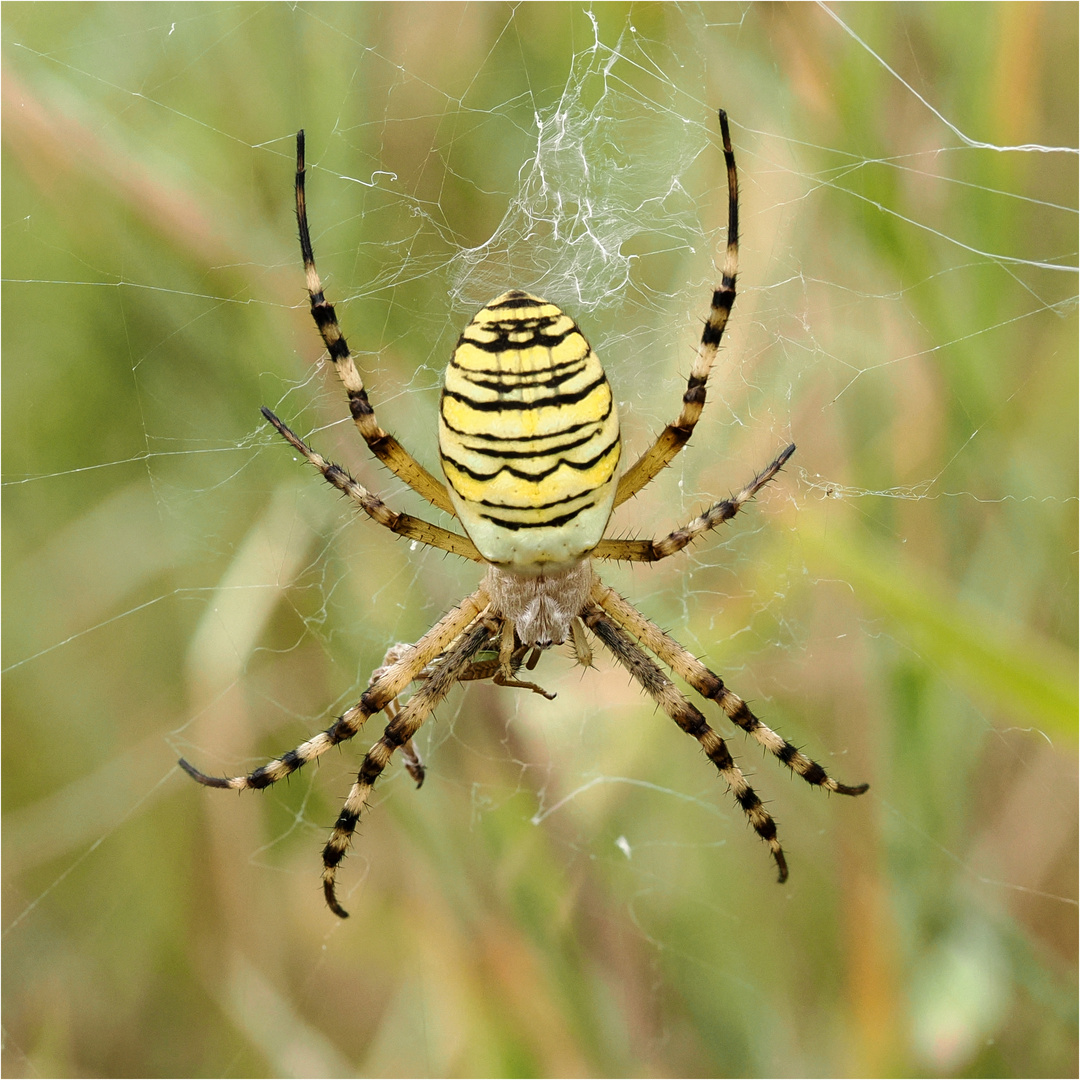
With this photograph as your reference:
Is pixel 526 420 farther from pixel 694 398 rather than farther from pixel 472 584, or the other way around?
pixel 472 584

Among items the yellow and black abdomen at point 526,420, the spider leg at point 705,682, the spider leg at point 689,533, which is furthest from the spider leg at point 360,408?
the spider leg at point 705,682

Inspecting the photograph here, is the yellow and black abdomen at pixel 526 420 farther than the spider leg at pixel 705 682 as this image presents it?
No

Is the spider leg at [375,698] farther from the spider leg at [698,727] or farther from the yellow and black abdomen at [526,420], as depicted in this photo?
the yellow and black abdomen at [526,420]

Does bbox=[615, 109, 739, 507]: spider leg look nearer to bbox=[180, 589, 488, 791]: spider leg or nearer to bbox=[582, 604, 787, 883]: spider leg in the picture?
bbox=[582, 604, 787, 883]: spider leg

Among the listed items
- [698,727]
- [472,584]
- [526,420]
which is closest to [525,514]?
[526,420]

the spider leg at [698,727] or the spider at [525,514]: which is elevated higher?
the spider at [525,514]

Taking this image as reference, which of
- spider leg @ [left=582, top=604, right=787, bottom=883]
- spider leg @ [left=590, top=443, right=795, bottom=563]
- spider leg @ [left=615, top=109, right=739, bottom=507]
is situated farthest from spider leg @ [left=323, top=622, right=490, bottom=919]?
spider leg @ [left=615, top=109, right=739, bottom=507]
